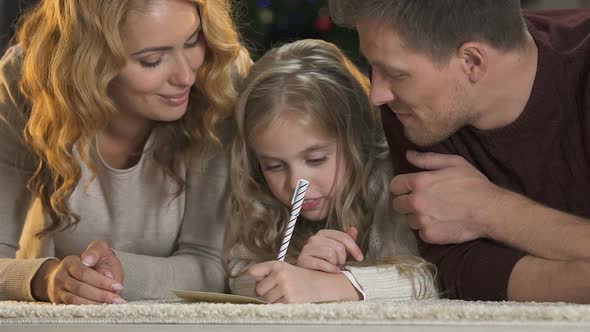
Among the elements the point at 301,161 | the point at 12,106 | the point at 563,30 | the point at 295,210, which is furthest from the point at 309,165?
the point at 12,106

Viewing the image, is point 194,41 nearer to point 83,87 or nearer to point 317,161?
point 83,87

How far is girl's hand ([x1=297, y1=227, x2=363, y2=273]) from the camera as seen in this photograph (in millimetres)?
1584

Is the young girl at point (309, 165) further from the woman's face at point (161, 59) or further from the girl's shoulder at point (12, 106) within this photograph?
the girl's shoulder at point (12, 106)

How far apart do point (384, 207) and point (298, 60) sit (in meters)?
0.37

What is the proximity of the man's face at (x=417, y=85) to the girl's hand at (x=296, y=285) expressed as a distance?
1.03 feet

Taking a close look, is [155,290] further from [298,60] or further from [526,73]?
[526,73]

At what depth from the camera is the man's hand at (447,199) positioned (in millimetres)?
1600

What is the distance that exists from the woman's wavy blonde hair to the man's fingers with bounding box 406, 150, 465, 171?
445mm

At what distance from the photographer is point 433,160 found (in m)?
1.67

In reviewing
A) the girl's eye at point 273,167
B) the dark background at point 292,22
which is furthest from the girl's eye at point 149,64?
the dark background at point 292,22

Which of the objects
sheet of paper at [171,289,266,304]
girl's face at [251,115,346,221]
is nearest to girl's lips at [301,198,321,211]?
girl's face at [251,115,346,221]

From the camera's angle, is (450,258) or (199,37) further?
(199,37)

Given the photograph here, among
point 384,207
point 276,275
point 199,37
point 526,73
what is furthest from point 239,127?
point 526,73

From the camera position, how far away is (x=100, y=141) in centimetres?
196
